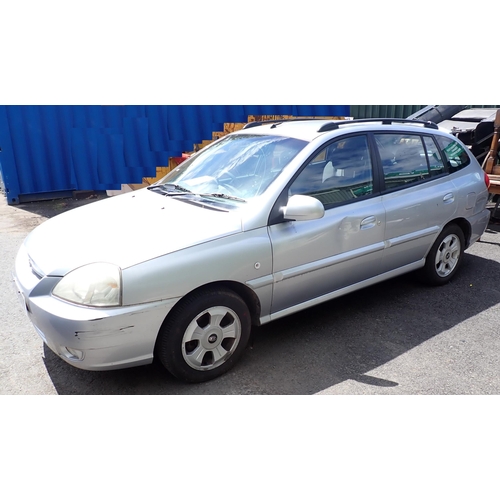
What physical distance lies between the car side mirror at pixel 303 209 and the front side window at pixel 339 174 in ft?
0.67

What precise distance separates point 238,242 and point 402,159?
76.2 inches

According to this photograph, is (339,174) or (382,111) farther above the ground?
(382,111)

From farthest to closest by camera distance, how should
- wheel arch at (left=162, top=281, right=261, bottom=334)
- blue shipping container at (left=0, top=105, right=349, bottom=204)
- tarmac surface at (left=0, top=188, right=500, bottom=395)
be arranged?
blue shipping container at (left=0, top=105, right=349, bottom=204), tarmac surface at (left=0, top=188, right=500, bottom=395), wheel arch at (left=162, top=281, right=261, bottom=334)

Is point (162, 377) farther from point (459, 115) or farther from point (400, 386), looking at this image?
point (459, 115)

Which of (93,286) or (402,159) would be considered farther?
(402,159)

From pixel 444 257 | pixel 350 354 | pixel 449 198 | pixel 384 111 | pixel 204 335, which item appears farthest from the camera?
pixel 384 111

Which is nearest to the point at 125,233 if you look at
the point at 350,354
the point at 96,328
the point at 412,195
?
the point at 96,328

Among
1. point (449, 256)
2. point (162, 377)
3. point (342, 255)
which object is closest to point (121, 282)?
point (162, 377)

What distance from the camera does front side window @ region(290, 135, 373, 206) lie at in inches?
131

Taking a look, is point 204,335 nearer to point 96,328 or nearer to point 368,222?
point 96,328

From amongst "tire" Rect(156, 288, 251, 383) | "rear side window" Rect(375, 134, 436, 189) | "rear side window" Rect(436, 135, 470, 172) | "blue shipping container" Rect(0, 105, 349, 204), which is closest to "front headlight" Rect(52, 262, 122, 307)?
"tire" Rect(156, 288, 251, 383)

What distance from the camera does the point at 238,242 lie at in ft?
9.61

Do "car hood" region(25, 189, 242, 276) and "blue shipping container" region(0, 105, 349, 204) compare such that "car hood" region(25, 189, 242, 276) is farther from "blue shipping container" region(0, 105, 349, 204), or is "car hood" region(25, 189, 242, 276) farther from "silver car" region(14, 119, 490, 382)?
"blue shipping container" region(0, 105, 349, 204)

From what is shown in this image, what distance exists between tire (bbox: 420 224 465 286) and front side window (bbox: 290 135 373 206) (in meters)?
1.15
